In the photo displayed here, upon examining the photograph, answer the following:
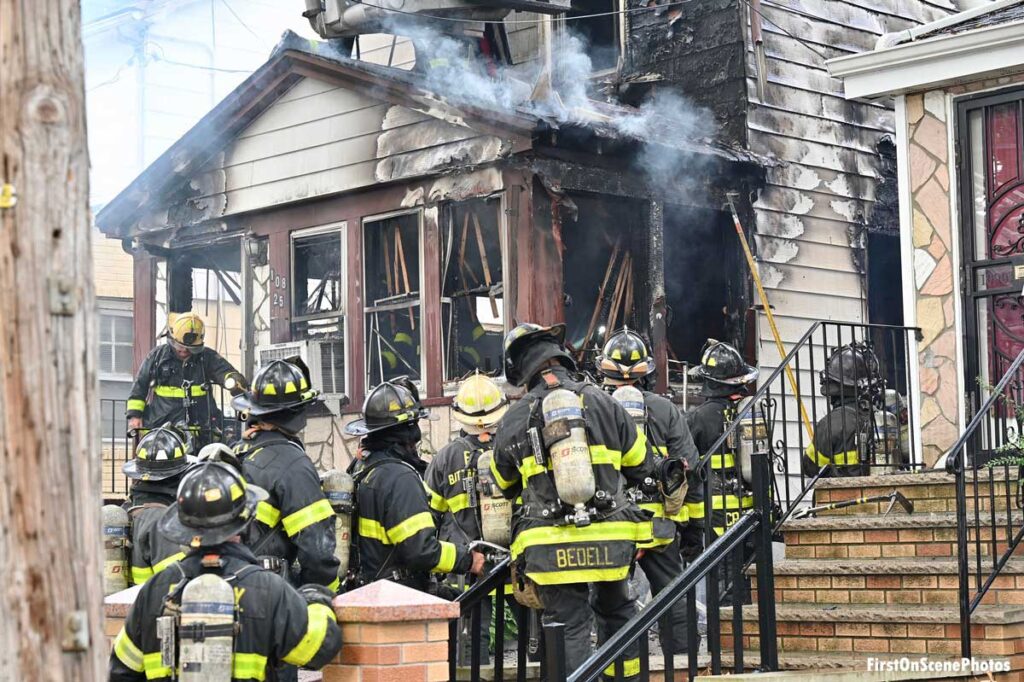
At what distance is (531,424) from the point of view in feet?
23.9

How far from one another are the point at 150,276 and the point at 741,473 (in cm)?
782

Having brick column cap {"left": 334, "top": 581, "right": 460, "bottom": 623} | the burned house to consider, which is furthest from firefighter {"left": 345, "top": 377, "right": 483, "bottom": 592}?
the burned house

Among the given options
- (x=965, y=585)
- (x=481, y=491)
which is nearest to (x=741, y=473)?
(x=481, y=491)

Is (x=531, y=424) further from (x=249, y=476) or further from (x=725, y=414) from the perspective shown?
(x=725, y=414)

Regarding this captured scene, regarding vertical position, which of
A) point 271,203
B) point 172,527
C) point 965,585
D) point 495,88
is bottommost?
point 965,585

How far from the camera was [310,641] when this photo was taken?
5.27 metres

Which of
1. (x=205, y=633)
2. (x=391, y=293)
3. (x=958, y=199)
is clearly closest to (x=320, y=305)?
(x=391, y=293)

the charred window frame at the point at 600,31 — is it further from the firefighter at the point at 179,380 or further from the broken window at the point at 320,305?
the firefighter at the point at 179,380

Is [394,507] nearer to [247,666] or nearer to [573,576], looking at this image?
[573,576]

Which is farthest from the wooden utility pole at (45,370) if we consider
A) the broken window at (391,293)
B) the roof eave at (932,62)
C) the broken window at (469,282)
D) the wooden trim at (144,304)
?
the wooden trim at (144,304)

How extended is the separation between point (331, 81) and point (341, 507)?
7320 millimetres

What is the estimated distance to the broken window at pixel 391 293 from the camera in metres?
13.5

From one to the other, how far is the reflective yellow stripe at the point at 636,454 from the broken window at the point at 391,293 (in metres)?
6.05

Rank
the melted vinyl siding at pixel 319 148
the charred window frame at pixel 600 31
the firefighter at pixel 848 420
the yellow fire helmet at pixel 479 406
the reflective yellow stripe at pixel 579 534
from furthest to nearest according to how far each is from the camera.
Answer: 1. the charred window frame at pixel 600 31
2. the melted vinyl siding at pixel 319 148
3. the firefighter at pixel 848 420
4. the yellow fire helmet at pixel 479 406
5. the reflective yellow stripe at pixel 579 534
